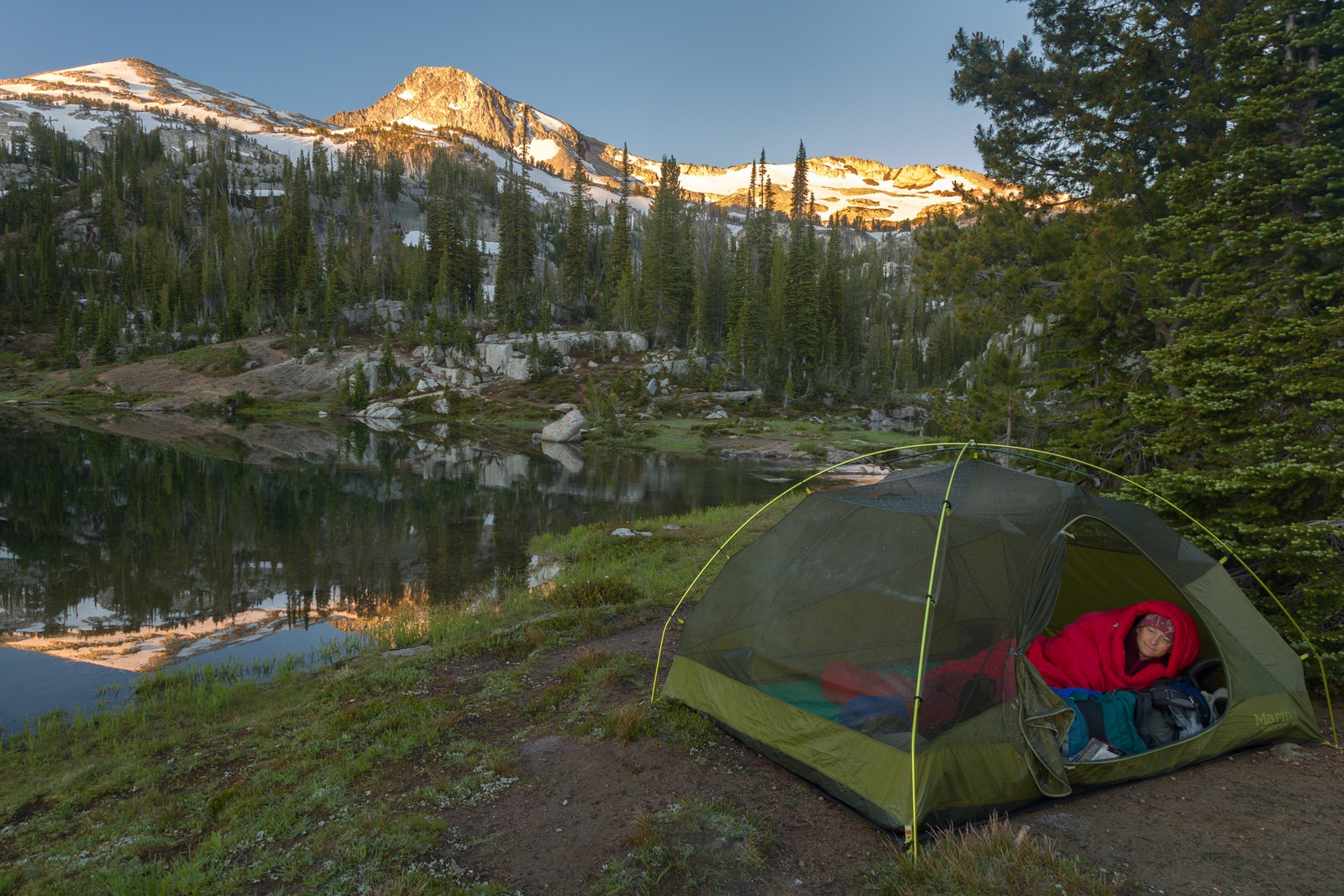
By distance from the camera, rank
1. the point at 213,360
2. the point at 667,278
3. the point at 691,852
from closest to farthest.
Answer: the point at 691,852
the point at 213,360
the point at 667,278

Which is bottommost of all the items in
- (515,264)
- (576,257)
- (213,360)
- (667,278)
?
(213,360)

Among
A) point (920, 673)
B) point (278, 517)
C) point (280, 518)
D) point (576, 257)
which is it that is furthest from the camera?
point (576, 257)

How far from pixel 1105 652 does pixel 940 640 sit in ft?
6.85

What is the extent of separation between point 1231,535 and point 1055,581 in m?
3.27

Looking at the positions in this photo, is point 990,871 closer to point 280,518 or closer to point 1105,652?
point 1105,652

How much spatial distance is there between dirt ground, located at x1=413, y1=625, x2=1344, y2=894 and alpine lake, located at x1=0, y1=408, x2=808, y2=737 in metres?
7.28

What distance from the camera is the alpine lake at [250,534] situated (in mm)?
10750

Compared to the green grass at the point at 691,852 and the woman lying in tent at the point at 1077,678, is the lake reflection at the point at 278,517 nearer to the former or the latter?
the green grass at the point at 691,852

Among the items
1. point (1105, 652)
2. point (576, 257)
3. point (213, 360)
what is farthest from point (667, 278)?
point (1105, 652)

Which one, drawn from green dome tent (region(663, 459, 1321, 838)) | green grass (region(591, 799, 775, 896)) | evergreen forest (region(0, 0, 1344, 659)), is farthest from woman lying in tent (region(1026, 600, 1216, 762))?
green grass (region(591, 799, 775, 896))

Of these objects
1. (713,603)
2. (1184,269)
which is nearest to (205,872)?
(713,603)

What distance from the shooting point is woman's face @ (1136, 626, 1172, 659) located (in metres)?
5.79

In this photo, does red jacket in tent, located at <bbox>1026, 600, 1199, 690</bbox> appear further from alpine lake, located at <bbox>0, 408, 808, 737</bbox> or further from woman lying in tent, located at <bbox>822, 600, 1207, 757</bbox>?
alpine lake, located at <bbox>0, 408, 808, 737</bbox>

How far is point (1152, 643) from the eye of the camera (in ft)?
19.1
